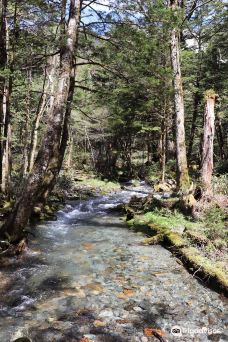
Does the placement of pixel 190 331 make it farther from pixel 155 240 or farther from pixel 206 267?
pixel 155 240

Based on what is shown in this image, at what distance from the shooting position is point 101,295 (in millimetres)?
5770

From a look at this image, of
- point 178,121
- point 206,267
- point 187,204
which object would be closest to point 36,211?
point 187,204

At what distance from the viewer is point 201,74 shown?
81.5 ft

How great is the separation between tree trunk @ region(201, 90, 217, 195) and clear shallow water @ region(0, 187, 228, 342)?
3.56m

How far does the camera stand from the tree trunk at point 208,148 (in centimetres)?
1134

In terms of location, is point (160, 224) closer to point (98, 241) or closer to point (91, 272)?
point (98, 241)

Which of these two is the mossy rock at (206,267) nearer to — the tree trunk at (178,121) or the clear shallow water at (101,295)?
the clear shallow water at (101,295)

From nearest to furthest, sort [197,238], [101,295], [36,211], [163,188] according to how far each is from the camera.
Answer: [101,295] → [197,238] → [36,211] → [163,188]

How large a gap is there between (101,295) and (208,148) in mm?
7210

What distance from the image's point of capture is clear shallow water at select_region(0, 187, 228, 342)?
457 centimetres

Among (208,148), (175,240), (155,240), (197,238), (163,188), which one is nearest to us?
(197,238)

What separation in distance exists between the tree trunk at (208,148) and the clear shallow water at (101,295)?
356 cm

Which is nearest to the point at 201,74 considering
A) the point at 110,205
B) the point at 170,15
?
the point at 110,205

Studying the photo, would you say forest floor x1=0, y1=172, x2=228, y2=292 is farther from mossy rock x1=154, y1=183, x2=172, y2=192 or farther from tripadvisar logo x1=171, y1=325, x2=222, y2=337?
mossy rock x1=154, y1=183, x2=172, y2=192
